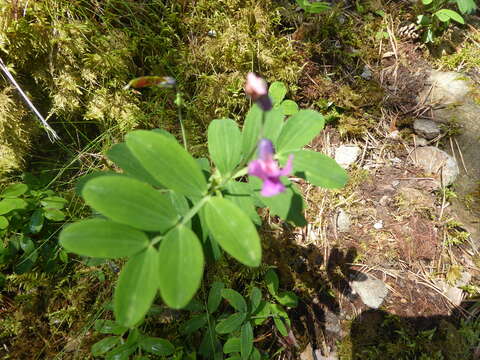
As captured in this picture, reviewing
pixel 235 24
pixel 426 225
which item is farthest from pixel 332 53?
pixel 426 225

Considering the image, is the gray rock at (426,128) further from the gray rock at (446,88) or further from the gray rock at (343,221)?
the gray rock at (343,221)

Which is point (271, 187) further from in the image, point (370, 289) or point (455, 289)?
point (455, 289)

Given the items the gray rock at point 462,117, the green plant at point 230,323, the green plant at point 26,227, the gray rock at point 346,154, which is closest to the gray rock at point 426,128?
the gray rock at point 462,117

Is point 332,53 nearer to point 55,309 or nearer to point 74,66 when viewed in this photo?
point 74,66

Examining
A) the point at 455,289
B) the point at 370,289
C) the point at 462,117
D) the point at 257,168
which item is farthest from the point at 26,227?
the point at 462,117

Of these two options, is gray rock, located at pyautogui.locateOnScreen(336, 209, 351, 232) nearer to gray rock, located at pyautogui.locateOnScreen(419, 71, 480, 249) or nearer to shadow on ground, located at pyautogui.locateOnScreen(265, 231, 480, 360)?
shadow on ground, located at pyautogui.locateOnScreen(265, 231, 480, 360)

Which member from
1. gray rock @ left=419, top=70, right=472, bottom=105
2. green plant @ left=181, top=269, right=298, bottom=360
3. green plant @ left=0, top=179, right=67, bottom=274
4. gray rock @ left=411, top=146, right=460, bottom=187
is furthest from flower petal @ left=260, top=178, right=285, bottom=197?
gray rock @ left=419, top=70, right=472, bottom=105

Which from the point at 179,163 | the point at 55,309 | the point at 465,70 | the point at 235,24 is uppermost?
the point at 235,24
